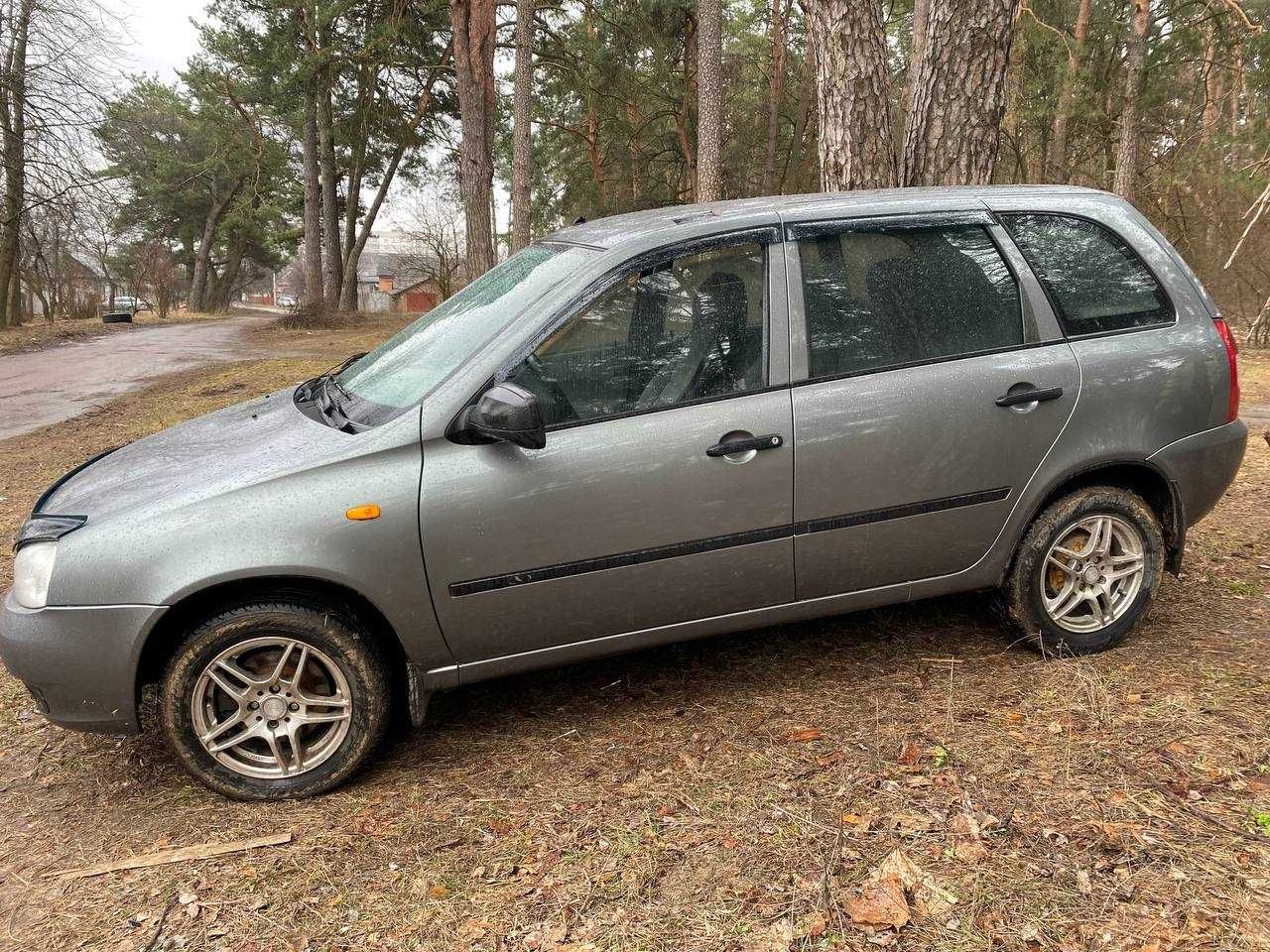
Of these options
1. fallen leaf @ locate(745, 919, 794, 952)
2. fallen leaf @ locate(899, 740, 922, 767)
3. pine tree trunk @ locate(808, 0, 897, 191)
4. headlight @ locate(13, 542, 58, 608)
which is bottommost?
fallen leaf @ locate(745, 919, 794, 952)

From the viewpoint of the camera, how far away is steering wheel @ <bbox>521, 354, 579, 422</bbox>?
3176 millimetres

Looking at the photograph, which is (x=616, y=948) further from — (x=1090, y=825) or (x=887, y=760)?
(x=1090, y=825)

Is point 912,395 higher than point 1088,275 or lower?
lower

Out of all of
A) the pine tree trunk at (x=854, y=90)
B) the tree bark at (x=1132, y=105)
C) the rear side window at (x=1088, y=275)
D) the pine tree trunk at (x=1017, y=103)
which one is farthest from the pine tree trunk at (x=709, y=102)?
the rear side window at (x=1088, y=275)

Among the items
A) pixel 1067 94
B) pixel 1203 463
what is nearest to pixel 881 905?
pixel 1203 463

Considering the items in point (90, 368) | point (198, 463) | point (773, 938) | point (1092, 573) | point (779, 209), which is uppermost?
point (779, 209)

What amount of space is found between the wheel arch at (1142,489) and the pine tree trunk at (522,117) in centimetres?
1192

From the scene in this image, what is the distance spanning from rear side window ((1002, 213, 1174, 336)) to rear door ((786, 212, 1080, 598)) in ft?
0.34

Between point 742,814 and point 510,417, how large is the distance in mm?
1458

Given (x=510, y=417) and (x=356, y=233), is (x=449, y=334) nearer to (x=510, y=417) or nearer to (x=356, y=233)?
(x=510, y=417)

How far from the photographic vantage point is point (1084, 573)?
384cm

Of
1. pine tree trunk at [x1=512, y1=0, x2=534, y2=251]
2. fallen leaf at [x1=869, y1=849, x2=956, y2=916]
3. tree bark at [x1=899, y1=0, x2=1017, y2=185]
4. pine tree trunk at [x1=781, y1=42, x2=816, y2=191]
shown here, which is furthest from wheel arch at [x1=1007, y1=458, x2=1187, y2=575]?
pine tree trunk at [x1=781, y1=42, x2=816, y2=191]

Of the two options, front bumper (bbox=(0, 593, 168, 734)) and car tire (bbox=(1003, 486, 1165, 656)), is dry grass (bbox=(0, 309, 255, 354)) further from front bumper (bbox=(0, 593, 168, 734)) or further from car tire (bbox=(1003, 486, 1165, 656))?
car tire (bbox=(1003, 486, 1165, 656))

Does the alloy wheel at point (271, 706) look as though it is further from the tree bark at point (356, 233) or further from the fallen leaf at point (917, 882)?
the tree bark at point (356, 233)
